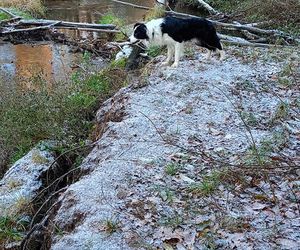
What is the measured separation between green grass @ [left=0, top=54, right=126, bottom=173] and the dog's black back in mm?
1717

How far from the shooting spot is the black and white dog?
784 cm

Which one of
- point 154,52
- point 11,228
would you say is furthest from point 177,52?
point 11,228

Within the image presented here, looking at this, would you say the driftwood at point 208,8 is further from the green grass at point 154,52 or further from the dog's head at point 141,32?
the dog's head at point 141,32

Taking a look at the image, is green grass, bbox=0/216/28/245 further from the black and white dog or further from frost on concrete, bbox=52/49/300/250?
the black and white dog

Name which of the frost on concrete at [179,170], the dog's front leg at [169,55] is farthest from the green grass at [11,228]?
the dog's front leg at [169,55]

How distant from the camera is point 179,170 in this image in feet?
16.0

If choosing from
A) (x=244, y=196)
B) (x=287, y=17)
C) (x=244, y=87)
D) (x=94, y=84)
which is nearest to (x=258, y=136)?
(x=244, y=196)

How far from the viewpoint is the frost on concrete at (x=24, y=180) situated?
5.45 metres

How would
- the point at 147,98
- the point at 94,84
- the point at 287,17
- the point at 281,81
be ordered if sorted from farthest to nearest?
the point at 287,17
the point at 94,84
the point at 281,81
the point at 147,98

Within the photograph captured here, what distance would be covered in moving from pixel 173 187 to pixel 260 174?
0.89 m

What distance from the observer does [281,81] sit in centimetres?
743

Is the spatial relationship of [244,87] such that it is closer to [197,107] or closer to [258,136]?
[197,107]

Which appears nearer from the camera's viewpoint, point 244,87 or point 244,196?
point 244,196

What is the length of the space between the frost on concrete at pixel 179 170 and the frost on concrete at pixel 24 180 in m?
0.86
